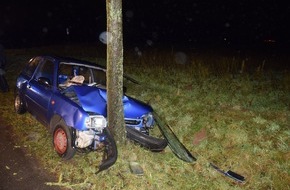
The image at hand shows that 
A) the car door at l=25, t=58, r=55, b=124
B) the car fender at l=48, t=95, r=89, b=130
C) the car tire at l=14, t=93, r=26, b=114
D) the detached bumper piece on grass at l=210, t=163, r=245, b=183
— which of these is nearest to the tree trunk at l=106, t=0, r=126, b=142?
the car fender at l=48, t=95, r=89, b=130

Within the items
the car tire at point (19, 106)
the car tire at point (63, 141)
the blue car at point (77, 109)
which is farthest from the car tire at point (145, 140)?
the car tire at point (19, 106)

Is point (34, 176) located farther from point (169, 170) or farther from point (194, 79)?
point (194, 79)

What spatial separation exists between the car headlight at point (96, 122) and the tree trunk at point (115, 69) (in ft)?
0.92

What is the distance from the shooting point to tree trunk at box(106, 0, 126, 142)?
492 cm

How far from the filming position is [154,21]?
35750mm

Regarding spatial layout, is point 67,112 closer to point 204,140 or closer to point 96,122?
point 96,122

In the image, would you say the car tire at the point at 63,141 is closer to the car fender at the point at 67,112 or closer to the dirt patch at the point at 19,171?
the car fender at the point at 67,112

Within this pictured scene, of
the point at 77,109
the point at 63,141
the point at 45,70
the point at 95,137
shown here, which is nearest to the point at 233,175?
the point at 95,137

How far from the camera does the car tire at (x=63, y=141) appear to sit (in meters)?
5.07

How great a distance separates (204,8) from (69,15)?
689 inches

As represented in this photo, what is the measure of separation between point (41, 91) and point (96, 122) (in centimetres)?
179

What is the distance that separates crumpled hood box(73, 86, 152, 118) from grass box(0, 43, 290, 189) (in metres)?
0.63

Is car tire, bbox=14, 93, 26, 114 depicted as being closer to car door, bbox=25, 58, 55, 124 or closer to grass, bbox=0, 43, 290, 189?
grass, bbox=0, 43, 290, 189

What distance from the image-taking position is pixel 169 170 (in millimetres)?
5223
